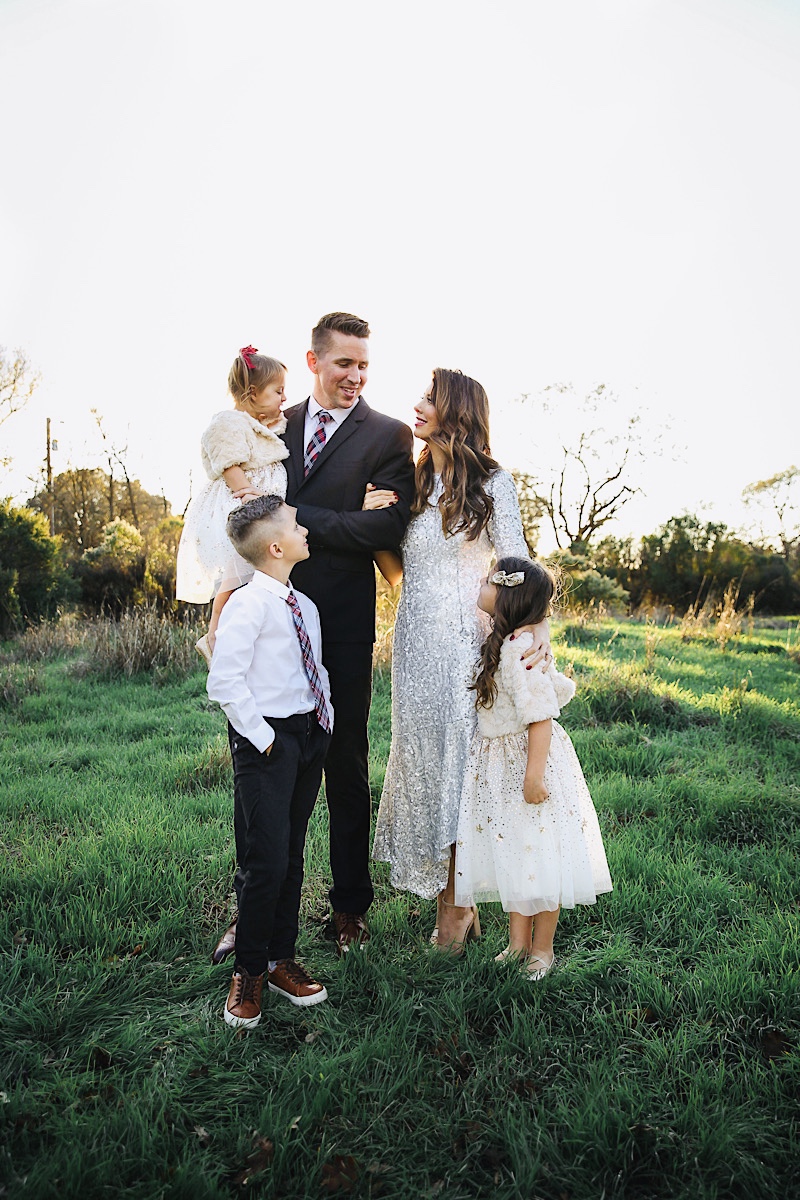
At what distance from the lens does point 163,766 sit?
5598 millimetres

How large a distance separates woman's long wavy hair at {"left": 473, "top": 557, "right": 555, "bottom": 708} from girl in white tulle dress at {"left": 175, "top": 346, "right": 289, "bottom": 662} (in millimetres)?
1082

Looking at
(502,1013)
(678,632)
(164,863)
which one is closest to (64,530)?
(678,632)

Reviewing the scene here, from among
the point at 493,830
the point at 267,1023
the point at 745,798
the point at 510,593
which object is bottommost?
the point at 267,1023

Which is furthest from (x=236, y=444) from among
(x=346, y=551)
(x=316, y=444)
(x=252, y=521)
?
(x=346, y=551)

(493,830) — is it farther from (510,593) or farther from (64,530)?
(64,530)

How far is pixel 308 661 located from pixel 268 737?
39 centimetres

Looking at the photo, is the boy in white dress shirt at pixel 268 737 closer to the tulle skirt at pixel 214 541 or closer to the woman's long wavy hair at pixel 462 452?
the tulle skirt at pixel 214 541

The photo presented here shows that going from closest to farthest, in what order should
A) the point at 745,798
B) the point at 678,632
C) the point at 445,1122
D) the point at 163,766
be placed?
the point at 445,1122 < the point at 745,798 < the point at 163,766 < the point at 678,632

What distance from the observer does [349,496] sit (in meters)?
3.50

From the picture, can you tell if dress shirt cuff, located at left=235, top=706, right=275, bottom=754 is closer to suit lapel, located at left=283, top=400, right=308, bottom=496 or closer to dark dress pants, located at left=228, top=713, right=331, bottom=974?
dark dress pants, located at left=228, top=713, right=331, bottom=974

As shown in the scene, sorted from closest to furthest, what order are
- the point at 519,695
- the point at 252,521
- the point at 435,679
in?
the point at 252,521
the point at 519,695
the point at 435,679

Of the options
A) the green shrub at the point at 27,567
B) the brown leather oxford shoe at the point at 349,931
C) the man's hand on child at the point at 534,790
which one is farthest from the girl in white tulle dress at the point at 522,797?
the green shrub at the point at 27,567

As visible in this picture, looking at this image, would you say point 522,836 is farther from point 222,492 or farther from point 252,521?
point 222,492

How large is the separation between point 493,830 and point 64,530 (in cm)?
2661
